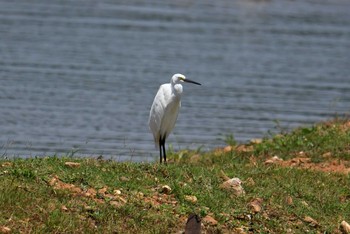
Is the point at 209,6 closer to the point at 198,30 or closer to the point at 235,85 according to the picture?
the point at 198,30

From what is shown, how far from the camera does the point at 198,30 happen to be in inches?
1398

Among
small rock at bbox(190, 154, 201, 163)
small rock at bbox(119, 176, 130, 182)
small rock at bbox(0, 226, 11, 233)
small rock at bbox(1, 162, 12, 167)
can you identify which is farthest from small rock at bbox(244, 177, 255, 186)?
small rock at bbox(0, 226, 11, 233)

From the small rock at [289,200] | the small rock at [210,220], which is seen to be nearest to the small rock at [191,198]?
the small rock at [210,220]

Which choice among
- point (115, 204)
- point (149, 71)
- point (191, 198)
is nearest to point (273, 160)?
point (191, 198)

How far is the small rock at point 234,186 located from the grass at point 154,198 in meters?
0.08

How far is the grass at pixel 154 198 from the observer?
25.1ft

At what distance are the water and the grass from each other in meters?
1.71

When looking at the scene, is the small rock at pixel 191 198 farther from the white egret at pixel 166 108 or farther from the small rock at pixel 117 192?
the white egret at pixel 166 108

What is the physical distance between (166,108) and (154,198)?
3.69 metres

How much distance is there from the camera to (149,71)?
25422 millimetres

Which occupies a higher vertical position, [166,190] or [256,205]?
[166,190]

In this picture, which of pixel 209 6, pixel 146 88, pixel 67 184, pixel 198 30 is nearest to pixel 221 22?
pixel 198 30

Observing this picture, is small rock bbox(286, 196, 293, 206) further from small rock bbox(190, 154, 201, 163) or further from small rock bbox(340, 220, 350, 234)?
small rock bbox(190, 154, 201, 163)

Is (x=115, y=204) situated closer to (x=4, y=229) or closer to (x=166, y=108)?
(x=4, y=229)
